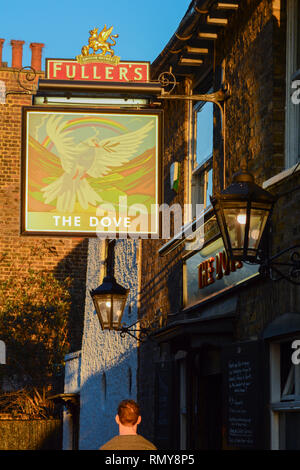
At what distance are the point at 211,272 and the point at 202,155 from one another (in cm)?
202

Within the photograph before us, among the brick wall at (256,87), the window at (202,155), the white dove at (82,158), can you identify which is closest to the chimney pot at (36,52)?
the window at (202,155)

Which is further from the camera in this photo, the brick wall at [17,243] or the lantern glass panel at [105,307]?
the brick wall at [17,243]

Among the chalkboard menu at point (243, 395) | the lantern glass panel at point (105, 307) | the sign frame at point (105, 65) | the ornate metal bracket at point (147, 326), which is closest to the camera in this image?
the chalkboard menu at point (243, 395)

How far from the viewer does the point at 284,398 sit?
324 inches

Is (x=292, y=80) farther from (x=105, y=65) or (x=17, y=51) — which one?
(x=17, y=51)

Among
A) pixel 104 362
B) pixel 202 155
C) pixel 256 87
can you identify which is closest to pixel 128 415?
pixel 256 87

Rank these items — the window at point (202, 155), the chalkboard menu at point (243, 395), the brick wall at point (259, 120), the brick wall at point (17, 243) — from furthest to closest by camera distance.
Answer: the brick wall at point (17, 243)
the window at point (202, 155)
the chalkboard menu at point (243, 395)
the brick wall at point (259, 120)

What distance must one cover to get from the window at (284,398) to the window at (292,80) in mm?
1698

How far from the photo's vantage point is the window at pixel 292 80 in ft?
28.8

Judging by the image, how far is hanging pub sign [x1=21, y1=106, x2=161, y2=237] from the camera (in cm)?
982

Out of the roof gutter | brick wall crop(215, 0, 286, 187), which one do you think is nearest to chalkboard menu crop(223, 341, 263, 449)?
brick wall crop(215, 0, 286, 187)

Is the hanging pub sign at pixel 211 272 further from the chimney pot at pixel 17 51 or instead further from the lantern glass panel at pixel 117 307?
the chimney pot at pixel 17 51
